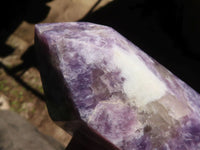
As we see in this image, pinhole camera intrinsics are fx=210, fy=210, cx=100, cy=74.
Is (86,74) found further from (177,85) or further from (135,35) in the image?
(135,35)

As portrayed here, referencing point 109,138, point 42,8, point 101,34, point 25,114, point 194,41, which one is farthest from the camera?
point 42,8

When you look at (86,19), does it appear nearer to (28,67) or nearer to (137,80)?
(28,67)

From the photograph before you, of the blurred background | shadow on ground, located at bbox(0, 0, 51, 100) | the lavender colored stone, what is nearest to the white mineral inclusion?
the lavender colored stone

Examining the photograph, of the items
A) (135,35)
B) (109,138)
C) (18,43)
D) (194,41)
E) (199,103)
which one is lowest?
(194,41)

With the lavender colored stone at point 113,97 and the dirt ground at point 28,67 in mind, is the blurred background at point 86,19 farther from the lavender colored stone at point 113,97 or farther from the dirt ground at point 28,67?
the lavender colored stone at point 113,97

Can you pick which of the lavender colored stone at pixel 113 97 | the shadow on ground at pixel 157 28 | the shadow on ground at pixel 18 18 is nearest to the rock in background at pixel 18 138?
the lavender colored stone at pixel 113 97

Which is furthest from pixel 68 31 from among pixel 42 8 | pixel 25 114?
pixel 42 8
